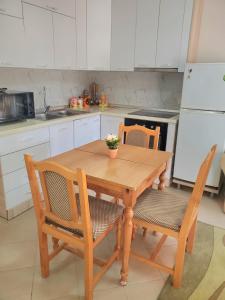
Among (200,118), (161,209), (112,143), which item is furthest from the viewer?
(200,118)

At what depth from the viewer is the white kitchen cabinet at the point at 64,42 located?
108 inches

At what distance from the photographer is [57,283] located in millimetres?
1641

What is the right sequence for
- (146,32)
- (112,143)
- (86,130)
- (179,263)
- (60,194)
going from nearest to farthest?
(60,194) → (179,263) → (112,143) → (146,32) → (86,130)

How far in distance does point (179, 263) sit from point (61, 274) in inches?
33.2

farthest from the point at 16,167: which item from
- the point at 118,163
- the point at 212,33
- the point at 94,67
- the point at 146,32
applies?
the point at 212,33

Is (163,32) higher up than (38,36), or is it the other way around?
(163,32)

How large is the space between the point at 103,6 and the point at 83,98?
4.22ft

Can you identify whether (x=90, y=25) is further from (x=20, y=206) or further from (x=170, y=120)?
(x=20, y=206)

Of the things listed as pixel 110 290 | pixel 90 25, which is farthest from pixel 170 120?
pixel 110 290

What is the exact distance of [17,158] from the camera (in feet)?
7.39

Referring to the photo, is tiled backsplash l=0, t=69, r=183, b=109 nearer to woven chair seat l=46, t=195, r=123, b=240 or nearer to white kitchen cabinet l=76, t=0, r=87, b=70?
white kitchen cabinet l=76, t=0, r=87, b=70

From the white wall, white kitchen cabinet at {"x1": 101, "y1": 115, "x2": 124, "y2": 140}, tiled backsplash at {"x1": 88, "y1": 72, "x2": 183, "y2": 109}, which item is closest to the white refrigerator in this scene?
the white wall

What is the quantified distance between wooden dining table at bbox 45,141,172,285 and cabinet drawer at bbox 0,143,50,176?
2.17ft

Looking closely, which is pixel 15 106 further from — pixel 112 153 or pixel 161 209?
Answer: pixel 161 209
